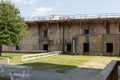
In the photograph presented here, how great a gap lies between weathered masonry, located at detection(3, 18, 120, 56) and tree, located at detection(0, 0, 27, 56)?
11.7m

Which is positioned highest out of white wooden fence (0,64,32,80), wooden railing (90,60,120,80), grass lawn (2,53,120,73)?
wooden railing (90,60,120,80)

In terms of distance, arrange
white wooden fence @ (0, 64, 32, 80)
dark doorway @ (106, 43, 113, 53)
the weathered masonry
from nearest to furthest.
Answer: white wooden fence @ (0, 64, 32, 80), dark doorway @ (106, 43, 113, 53), the weathered masonry

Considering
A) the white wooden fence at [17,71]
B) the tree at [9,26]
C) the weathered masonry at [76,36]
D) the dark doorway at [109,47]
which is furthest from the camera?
the weathered masonry at [76,36]

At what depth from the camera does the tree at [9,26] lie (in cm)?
2788

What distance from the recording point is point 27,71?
40.1 feet

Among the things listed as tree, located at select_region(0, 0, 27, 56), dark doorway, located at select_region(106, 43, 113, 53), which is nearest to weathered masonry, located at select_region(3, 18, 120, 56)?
dark doorway, located at select_region(106, 43, 113, 53)

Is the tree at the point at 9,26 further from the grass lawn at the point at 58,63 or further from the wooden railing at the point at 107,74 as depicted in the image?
the wooden railing at the point at 107,74

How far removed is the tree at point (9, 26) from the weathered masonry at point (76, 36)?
1171 cm

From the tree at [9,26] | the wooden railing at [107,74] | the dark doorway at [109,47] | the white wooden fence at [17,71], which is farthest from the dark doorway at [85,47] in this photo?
the wooden railing at [107,74]

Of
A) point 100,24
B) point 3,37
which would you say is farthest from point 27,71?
point 100,24

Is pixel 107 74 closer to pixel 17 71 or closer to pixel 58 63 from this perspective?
pixel 17 71

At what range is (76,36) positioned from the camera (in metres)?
38.4

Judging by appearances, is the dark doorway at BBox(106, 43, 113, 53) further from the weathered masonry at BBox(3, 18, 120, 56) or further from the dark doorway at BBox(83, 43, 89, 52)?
the dark doorway at BBox(83, 43, 89, 52)

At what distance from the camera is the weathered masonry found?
119ft
